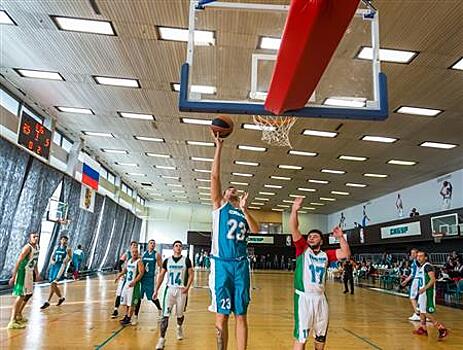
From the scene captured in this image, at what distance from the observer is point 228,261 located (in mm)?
3629

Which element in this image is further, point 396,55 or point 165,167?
point 165,167

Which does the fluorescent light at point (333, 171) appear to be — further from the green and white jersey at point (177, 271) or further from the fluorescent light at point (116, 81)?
the green and white jersey at point (177, 271)

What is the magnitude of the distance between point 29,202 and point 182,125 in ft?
18.0

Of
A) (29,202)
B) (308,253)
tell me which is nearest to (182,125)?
(29,202)

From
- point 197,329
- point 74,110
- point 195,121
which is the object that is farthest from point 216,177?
point 74,110

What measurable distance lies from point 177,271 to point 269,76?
349 centimetres

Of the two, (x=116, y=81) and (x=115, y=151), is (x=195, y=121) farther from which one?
(x=115, y=151)

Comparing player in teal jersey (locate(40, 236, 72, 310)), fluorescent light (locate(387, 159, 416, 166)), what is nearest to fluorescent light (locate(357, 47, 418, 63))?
fluorescent light (locate(387, 159, 416, 166))

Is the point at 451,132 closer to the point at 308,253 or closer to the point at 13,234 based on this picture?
the point at 308,253

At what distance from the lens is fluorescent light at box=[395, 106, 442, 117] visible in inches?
432

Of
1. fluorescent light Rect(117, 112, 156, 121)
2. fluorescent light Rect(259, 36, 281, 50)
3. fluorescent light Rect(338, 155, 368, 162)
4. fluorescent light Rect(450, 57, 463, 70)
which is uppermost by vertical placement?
fluorescent light Rect(117, 112, 156, 121)

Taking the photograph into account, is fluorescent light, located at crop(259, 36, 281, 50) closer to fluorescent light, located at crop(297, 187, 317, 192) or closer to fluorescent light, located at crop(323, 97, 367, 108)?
fluorescent light, located at crop(323, 97, 367, 108)

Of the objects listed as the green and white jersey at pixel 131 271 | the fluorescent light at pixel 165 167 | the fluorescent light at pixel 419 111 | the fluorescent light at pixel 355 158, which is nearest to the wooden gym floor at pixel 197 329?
the green and white jersey at pixel 131 271

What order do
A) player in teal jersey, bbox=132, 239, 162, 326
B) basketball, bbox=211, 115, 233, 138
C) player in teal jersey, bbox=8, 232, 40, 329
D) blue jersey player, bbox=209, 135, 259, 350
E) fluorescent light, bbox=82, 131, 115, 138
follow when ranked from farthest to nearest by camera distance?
fluorescent light, bbox=82, 131, 115, 138
player in teal jersey, bbox=132, 239, 162, 326
player in teal jersey, bbox=8, 232, 40, 329
basketball, bbox=211, 115, 233, 138
blue jersey player, bbox=209, 135, 259, 350
